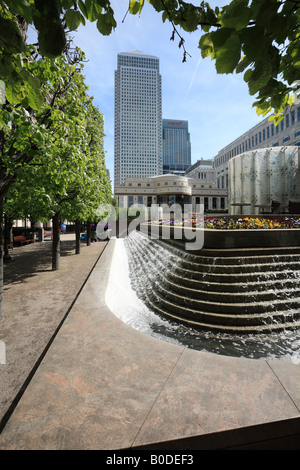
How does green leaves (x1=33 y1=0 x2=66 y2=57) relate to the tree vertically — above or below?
below

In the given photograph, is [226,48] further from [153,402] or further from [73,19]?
[153,402]

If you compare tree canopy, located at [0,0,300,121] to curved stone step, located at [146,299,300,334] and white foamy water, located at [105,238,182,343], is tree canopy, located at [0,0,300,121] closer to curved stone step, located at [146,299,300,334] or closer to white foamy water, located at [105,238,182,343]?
curved stone step, located at [146,299,300,334]

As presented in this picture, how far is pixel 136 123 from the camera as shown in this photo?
16862 cm

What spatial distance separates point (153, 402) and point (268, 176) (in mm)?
30631

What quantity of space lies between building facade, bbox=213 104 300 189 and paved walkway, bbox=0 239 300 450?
35.4m

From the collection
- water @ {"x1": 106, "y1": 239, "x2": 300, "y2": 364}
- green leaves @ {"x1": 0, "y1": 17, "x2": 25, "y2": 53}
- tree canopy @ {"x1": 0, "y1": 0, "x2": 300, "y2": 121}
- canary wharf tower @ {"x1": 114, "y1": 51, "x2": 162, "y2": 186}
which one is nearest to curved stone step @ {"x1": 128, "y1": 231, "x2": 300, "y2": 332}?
water @ {"x1": 106, "y1": 239, "x2": 300, "y2": 364}

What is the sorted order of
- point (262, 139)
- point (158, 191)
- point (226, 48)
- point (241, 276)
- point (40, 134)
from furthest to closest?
point (158, 191)
point (262, 139)
point (241, 276)
point (40, 134)
point (226, 48)

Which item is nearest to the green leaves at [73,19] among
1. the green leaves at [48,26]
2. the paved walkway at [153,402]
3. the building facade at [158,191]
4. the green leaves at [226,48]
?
the green leaves at [48,26]

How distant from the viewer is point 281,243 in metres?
6.51

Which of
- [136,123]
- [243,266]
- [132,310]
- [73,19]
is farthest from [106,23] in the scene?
[136,123]

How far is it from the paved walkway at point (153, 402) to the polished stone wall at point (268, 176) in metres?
24.6

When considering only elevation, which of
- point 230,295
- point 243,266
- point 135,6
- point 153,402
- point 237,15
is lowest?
point 153,402

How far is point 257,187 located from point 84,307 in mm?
28995

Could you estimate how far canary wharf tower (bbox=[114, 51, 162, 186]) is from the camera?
168000mm
